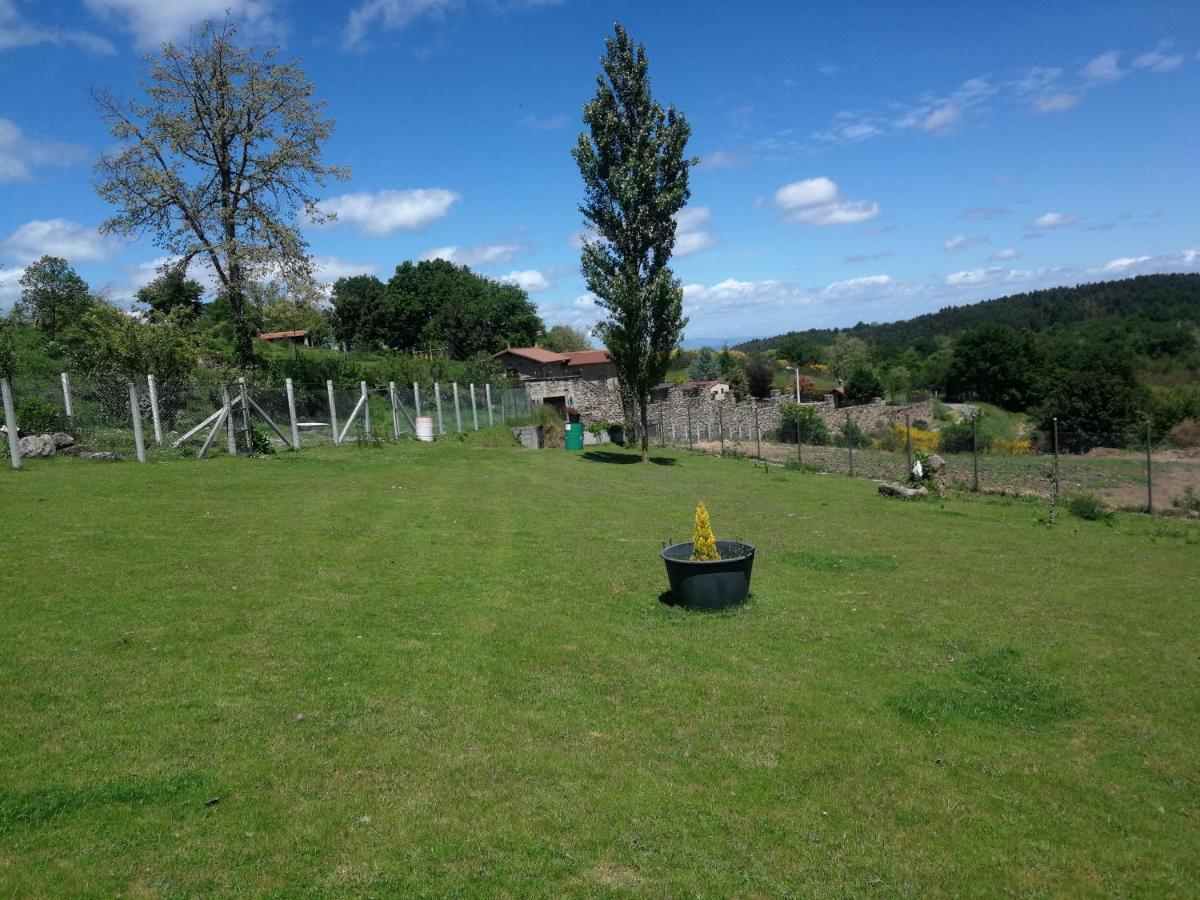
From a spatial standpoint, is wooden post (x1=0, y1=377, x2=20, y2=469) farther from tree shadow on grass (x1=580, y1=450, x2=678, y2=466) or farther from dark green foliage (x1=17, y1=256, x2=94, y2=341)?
dark green foliage (x1=17, y1=256, x2=94, y2=341)

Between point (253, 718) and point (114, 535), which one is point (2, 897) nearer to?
point (253, 718)

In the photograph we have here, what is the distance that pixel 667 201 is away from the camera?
26.3 meters

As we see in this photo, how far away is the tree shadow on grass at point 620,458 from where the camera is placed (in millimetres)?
27594

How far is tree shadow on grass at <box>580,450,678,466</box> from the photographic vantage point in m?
27.6

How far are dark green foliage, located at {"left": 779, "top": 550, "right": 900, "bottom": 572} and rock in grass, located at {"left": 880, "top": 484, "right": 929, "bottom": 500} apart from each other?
8.11 metres

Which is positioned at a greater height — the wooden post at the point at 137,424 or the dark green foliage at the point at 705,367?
the dark green foliage at the point at 705,367

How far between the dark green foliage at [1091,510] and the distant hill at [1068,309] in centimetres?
11891

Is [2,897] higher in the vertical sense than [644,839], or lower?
higher

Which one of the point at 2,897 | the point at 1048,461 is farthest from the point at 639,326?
the point at 2,897

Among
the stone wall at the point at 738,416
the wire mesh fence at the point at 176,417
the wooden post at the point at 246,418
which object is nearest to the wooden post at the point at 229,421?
the wire mesh fence at the point at 176,417

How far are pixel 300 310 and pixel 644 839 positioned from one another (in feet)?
90.7

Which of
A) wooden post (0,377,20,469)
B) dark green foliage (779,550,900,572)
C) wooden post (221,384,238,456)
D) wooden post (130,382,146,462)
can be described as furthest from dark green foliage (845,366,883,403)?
wooden post (0,377,20,469)

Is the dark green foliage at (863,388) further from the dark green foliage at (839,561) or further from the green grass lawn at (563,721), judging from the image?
the green grass lawn at (563,721)

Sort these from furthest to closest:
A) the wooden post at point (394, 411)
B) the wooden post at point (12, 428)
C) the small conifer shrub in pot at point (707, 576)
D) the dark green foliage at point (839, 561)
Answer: the wooden post at point (394, 411) < the wooden post at point (12, 428) < the dark green foliage at point (839, 561) < the small conifer shrub in pot at point (707, 576)
